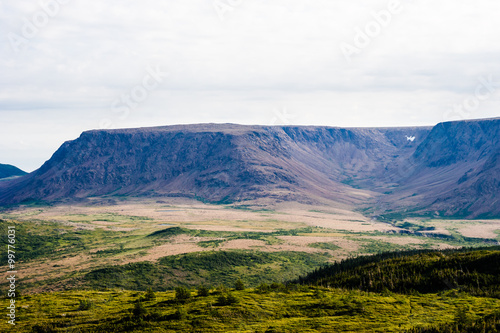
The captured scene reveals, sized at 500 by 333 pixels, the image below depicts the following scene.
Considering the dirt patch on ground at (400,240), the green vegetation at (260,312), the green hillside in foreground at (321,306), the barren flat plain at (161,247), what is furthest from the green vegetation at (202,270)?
the dirt patch on ground at (400,240)

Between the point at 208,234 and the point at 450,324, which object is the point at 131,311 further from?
the point at 208,234

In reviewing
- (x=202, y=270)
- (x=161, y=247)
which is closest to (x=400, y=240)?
(x=161, y=247)

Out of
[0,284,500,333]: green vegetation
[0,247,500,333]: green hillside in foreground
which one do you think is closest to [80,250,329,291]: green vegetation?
[0,247,500,333]: green hillside in foreground

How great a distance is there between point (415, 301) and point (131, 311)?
4212 cm

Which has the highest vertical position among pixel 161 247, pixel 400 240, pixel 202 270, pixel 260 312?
pixel 161 247

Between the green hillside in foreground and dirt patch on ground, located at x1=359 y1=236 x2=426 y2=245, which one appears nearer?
the green hillside in foreground

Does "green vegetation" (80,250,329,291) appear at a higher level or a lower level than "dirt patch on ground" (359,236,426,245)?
lower

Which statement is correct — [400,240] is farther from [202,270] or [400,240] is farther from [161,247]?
[202,270]

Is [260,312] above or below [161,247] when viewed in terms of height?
below

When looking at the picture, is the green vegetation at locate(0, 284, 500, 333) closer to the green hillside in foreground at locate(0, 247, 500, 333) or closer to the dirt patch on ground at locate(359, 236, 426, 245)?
the green hillside in foreground at locate(0, 247, 500, 333)

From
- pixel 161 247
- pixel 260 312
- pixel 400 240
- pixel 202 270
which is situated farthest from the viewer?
pixel 400 240

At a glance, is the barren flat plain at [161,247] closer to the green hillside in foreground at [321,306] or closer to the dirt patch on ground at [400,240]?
the dirt patch on ground at [400,240]

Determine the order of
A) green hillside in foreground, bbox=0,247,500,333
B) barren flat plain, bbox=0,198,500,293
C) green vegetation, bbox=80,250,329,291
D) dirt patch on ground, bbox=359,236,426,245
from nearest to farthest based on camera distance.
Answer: green hillside in foreground, bbox=0,247,500,333 → green vegetation, bbox=80,250,329,291 → barren flat plain, bbox=0,198,500,293 → dirt patch on ground, bbox=359,236,426,245

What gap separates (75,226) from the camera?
199 m
